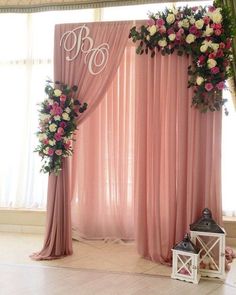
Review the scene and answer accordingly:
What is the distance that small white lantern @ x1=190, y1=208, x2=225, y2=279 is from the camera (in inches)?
129

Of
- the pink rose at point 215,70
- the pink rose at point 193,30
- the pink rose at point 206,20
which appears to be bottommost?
the pink rose at point 215,70

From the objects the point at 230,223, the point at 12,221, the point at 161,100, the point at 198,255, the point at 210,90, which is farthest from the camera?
the point at 12,221

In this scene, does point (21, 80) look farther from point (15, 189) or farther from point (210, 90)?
point (210, 90)

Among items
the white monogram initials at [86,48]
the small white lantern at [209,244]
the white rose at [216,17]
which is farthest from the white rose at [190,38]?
the small white lantern at [209,244]

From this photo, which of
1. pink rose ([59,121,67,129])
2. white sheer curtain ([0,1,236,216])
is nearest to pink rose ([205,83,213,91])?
pink rose ([59,121,67,129])

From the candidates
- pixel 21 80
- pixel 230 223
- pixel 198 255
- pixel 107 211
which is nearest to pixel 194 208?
pixel 198 255

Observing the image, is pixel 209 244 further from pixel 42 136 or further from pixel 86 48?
pixel 86 48

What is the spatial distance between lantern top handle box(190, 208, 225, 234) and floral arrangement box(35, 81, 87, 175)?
4.53 feet

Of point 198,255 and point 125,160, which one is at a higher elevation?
point 125,160

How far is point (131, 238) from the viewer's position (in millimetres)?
4312

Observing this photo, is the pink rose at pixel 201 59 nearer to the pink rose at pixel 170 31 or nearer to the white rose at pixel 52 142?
the pink rose at pixel 170 31

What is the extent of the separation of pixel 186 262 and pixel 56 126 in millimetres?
1704

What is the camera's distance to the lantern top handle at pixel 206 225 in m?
A: 3.30

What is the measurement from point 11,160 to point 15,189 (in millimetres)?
372
